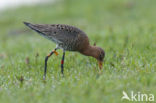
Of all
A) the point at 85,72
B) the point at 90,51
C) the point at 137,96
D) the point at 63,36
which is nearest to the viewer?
the point at 137,96

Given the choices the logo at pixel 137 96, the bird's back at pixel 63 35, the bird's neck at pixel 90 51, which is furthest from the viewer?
the bird's neck at pixel 90 51

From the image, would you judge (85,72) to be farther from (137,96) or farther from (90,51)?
(137,96)

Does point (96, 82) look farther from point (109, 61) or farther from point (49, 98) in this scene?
point (109, 61)

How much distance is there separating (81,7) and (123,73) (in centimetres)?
1128

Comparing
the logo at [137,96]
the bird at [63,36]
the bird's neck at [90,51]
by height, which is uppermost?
the bird at [63,36]

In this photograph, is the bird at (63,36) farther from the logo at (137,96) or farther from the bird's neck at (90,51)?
the logo at (137,96)

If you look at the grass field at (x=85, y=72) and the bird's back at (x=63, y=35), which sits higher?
the bird's back at (x=63, y=35)

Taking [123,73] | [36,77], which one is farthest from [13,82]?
[123,73]

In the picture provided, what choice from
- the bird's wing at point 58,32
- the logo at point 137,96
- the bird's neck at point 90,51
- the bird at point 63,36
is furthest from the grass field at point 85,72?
the bird's wing at point 58,32

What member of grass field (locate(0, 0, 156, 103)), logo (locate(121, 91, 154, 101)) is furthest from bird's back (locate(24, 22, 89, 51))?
logo (locate(121, 91, 154, 101))

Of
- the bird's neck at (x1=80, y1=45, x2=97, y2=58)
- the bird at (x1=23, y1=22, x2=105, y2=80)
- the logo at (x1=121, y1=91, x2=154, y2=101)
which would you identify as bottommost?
the logo at (x1=121, y1=91, x2=154, y2=101)

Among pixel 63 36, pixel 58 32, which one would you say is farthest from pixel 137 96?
pixel 58 32

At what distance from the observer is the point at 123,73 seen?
223 inches

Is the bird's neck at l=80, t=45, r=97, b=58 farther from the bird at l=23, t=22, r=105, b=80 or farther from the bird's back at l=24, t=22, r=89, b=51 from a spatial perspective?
the bird's back at l=24, t=22, r=89, b=51
